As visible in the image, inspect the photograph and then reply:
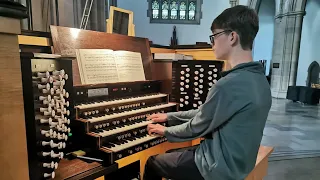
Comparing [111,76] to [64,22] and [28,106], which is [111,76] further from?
[64,22]

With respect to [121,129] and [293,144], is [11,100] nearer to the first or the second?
[121,129]

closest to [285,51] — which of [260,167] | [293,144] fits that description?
[293,144]

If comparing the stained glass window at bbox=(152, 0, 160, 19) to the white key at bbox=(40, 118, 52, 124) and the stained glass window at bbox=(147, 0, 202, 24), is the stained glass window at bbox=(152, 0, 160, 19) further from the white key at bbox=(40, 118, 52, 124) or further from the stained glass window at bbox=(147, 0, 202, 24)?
the white key at bbox=(40, 118, 52, 124)

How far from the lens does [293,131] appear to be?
4977mm

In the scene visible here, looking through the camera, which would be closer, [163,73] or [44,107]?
[44,107]

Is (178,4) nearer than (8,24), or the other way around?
(8,24)

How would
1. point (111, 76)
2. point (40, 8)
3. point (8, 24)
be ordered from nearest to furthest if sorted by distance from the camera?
point (8, 24) → point (111, 76) → point (40, 8)

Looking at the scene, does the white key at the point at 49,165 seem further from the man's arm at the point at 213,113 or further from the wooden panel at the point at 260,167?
the wooden panel at the point at 260,167

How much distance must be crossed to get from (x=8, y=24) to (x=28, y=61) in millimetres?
187

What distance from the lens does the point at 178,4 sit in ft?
41.7

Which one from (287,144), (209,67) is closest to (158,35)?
(287,144)

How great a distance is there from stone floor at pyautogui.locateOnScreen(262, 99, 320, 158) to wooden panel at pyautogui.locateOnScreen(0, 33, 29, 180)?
12.4 feet

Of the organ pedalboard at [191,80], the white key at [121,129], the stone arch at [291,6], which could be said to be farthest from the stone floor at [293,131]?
the stone arch at [291,6]

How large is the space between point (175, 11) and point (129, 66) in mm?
11448
